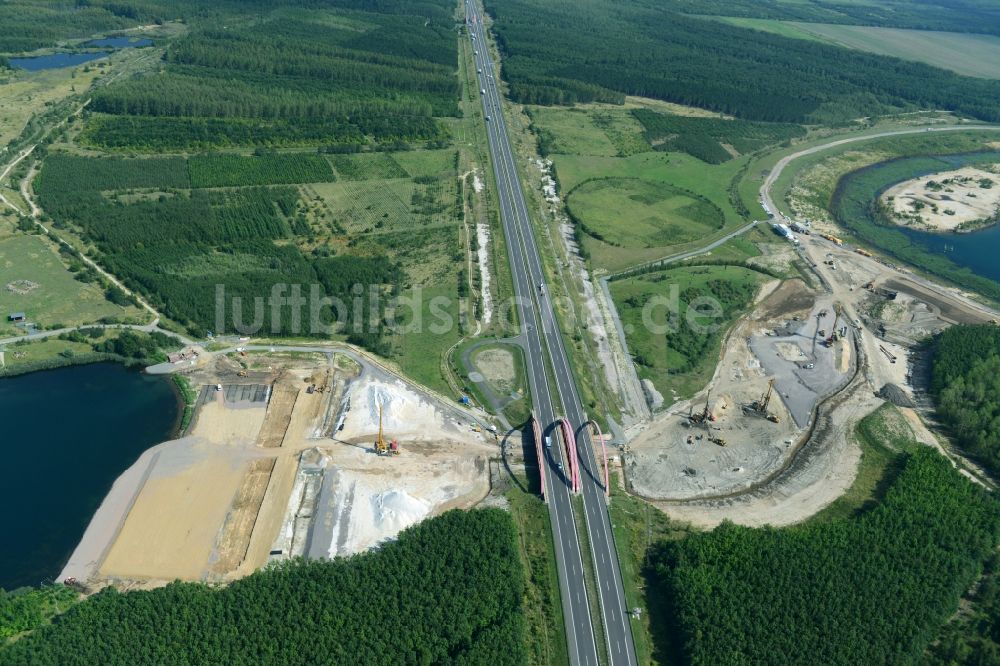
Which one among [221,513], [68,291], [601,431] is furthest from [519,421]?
[68,291]

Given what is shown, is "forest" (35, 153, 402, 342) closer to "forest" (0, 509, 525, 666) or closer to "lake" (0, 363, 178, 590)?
"lake" (0, 363, 178, 590)

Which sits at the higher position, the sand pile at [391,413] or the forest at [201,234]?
the forest at [201,234]

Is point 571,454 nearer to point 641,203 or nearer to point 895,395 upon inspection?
point 895,395

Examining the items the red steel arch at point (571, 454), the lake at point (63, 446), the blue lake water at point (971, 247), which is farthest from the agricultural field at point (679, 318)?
the lake at point (63, 446)

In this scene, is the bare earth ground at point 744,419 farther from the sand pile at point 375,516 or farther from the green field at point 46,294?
the green field at point 46,294

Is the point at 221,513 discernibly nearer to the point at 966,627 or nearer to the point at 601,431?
the point at 601,431

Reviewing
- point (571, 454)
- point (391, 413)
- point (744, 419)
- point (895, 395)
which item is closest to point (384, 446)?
point (391, 413)
